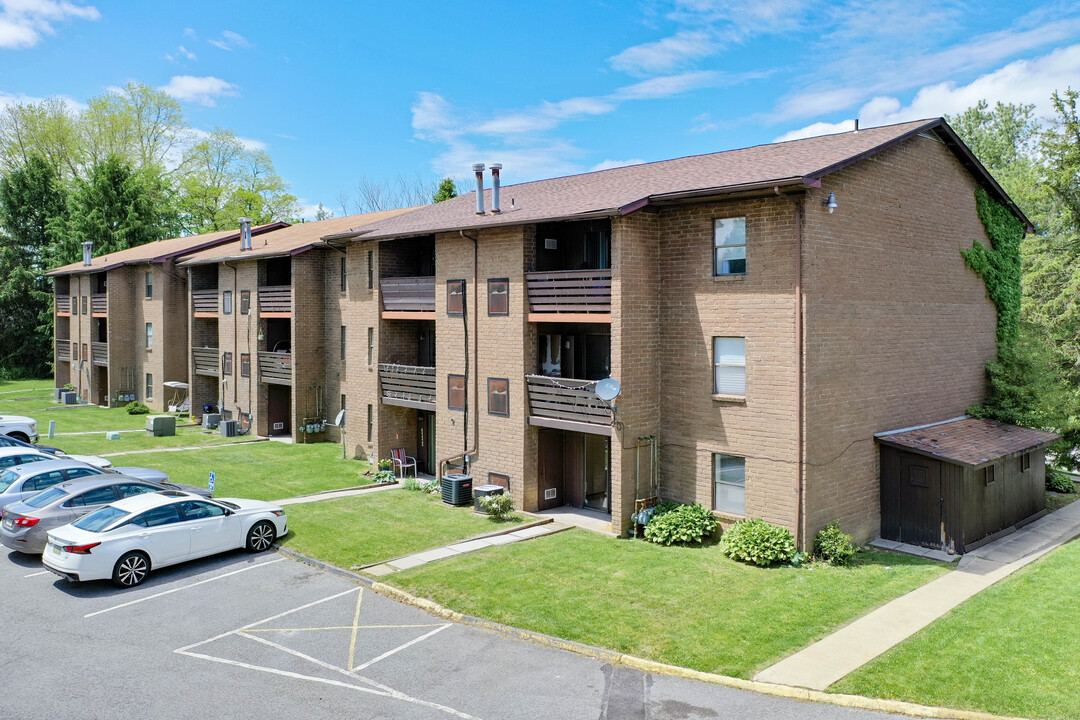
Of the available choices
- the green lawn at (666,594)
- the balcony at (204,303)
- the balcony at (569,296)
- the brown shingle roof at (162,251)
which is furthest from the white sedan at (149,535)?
the brown shingle roof at (162,251)

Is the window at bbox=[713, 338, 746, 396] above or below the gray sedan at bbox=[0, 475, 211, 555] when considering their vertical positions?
above

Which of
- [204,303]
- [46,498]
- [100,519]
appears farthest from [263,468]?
[204,303]

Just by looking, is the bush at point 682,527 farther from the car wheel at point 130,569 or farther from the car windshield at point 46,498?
the car windshield at point 46,498

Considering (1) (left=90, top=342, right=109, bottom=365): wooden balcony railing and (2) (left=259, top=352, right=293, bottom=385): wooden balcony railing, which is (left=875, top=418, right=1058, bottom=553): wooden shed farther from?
(1) (left=90, top=342, right=109, bottom=365): wooden balcony railing

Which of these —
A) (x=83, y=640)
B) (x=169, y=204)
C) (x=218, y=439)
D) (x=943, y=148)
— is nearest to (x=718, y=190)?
(x=943, y=148)

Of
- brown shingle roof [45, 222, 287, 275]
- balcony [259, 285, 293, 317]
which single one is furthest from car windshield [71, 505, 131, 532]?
brown shingle roof [45, 222, 287, 275]

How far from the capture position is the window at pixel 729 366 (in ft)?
58.3

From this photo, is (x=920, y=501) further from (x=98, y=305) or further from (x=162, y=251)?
(x=98, y=305)

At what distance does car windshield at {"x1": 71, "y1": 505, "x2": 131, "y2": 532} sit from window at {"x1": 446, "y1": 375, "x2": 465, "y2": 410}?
985 cm

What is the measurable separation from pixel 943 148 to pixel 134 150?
234 feet

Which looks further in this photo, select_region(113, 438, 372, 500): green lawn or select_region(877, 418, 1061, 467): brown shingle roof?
select_region(113, 438, 372, 500): green lawn

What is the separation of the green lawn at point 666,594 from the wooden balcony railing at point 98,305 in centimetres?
3856

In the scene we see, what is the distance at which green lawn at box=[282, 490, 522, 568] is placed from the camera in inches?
678

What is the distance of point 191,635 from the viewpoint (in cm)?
1271
